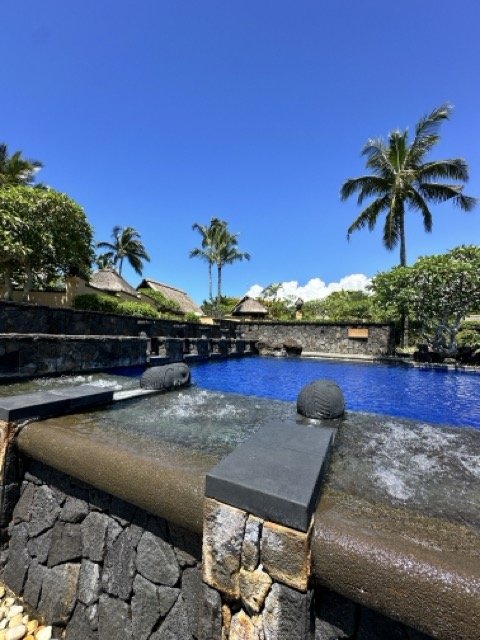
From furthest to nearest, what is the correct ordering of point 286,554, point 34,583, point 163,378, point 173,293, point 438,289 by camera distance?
point 173,293 < point 438,289 < point 163,378 < point 34,583 < point 286,554

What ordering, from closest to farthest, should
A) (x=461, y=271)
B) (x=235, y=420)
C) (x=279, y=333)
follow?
(x=235, y=420)
(x=461, y=271)
(x=279, y=333)

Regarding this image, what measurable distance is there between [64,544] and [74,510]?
280 mm

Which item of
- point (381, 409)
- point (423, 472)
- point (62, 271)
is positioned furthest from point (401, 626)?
point (62, 271)

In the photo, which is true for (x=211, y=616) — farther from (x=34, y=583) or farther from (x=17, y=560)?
(x=17, y=560)

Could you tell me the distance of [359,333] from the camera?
2020 centimetres

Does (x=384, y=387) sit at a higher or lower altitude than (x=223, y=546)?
lower

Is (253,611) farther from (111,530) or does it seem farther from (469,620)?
(111,530)

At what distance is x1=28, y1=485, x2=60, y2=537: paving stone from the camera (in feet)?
8.43

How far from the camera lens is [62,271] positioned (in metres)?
17.6

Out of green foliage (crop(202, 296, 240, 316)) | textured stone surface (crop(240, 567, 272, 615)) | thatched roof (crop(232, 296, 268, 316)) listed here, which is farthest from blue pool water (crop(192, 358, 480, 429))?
green foliage (crop(202, 296, 240, 316))

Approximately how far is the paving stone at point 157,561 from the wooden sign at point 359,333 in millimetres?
20003

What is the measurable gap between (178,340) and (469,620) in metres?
11.1

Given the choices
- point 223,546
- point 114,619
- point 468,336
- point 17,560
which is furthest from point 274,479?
point 468,336

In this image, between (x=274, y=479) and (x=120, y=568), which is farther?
(x=120, y=568)
